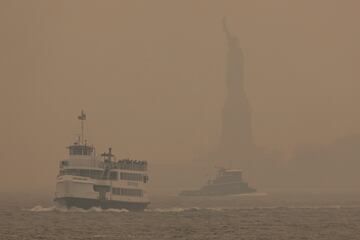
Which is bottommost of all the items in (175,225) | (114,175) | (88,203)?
(175,225)

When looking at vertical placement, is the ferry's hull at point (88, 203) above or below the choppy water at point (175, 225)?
above

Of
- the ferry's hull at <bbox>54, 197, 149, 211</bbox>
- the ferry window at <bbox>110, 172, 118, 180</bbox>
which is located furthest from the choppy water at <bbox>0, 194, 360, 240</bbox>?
the ferry window at <bbox>110, 172, 118, 180</bbox>

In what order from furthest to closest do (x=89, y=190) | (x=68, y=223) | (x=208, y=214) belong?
(x=208, y=214), (x=89, y=190), (x=68, y=223)

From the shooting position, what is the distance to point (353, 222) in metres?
129

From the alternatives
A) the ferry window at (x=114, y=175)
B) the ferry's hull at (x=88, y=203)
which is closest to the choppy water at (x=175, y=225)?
the ferry's hull at (x=88, y=203)

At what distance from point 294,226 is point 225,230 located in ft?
41.5

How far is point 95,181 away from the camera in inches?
5453

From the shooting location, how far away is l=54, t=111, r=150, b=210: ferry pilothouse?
5364 inches

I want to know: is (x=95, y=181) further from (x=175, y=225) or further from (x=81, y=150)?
(x=175, y=225)

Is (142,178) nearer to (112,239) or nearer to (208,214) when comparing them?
(208,214)

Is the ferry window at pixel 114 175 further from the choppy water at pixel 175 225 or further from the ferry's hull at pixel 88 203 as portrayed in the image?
the choppy water at pixel 175 225

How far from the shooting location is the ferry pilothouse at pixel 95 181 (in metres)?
136

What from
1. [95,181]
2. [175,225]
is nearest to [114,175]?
→ [95,181]

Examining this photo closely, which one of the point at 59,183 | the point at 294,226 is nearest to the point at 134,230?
the point at 294,226
